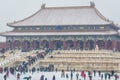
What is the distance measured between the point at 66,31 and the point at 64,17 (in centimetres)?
439

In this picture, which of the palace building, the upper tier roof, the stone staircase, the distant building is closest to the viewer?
the stone staircase

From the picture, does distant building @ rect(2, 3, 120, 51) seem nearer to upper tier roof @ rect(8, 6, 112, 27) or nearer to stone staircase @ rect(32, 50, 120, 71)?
upper tier roof @ rect(8, 6, 112, 27)

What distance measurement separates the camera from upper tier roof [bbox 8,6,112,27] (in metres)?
77.9

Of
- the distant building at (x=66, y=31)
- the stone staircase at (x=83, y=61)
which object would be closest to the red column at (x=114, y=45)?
the distant building at (x=66, y=31)

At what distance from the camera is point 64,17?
3199 inches

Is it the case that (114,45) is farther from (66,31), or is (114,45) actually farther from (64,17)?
(64,17)

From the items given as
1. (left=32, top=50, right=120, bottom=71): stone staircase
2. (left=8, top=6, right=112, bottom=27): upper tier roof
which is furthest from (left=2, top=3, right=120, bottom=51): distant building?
(left=32, top=50, right=120, bottom=71): stone staircase

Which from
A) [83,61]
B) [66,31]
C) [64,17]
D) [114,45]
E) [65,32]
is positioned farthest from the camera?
[64,17]

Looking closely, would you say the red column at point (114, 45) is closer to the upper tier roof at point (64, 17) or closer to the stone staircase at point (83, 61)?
the upper tier roof at point (64, 17)

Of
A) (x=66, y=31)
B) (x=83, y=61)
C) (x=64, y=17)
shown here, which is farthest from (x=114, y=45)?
(x=83, y=61)

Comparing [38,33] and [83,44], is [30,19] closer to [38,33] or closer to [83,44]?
[38,33]

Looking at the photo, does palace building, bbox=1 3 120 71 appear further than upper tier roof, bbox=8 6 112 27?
No

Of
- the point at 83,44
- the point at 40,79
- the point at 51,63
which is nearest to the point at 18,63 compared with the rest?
the point at 51,63

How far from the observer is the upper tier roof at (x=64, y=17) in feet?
255
